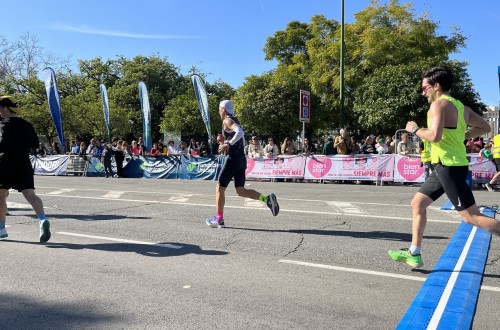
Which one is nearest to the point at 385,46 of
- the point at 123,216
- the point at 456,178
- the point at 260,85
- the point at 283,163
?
the point at 260,85

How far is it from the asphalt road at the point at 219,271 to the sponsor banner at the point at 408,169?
6522 mm

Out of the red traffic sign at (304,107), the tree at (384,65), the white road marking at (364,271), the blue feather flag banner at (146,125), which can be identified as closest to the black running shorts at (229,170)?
the white road marking at (364,271)

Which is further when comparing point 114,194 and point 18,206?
point 114,194

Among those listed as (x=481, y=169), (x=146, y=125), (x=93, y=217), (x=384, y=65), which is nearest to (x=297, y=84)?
(x=384, y=65)

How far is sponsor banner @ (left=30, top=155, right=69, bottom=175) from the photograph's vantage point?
22.5m

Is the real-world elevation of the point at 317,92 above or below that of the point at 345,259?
above

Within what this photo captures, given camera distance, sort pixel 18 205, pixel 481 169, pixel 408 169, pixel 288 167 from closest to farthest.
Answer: pixel 18 205 < pixel 481 169 < pixel 408 169 < pixel 288 167

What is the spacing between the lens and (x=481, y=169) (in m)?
14.3

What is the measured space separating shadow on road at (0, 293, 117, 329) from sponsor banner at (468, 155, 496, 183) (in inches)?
529

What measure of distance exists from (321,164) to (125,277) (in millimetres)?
12664

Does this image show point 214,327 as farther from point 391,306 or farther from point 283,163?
point 283,163

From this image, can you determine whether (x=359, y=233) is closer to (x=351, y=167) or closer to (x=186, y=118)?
(x=351, y=167)

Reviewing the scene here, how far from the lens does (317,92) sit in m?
36.2

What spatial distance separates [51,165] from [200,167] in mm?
8866
